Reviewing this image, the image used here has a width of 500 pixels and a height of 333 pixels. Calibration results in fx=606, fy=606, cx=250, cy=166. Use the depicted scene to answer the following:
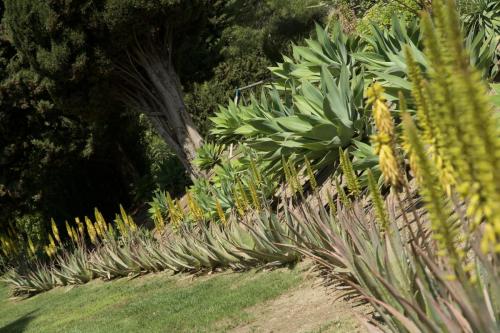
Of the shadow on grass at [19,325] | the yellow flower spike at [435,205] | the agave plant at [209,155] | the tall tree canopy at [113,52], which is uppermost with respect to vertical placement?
the tall tree canopy at [113,52]

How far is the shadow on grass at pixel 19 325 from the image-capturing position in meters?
10.4

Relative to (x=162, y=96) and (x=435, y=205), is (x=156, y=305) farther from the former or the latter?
(x=162, y=96)

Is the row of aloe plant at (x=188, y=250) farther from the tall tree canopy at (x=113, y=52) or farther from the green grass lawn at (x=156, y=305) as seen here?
the tall tree canopy at (x=113, y=52)

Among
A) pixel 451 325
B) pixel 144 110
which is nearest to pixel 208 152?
pixel 144 110

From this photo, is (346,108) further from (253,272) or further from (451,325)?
(451,325)

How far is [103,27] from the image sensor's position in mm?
13141

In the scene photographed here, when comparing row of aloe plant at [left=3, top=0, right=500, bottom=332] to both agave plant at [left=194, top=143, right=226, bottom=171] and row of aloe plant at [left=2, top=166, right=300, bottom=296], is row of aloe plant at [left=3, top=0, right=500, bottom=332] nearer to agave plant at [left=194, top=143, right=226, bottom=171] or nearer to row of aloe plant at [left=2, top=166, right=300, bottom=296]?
row of aloe plant at [left=2, top=166, right=300, bottom=296]

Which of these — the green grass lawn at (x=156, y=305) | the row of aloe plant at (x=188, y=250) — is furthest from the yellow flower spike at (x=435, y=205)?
the row of aloe plant at (x=188, y=250)

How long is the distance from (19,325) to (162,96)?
6.55 meters

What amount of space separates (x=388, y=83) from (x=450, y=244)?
17.9ft

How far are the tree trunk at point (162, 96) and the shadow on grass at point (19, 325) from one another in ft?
16.2

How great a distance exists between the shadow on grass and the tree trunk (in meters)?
4.93

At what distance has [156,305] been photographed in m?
8.05

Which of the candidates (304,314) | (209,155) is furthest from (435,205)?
(209,155)
